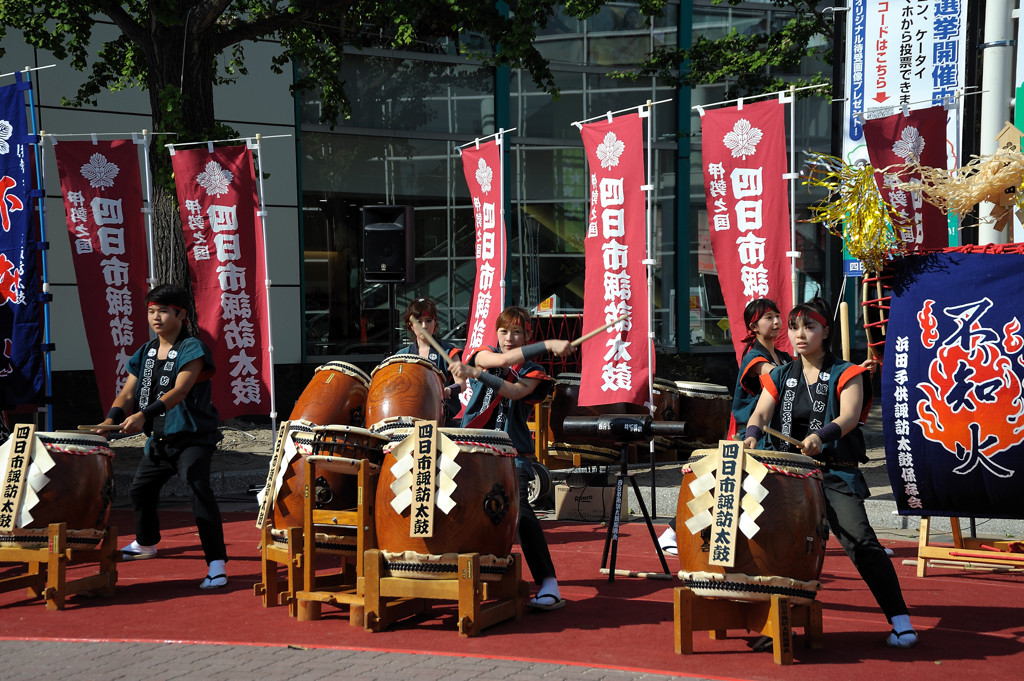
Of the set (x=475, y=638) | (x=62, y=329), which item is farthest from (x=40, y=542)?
(x=62, y=329)

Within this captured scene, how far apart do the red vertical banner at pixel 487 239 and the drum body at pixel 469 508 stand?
5815 millimetres

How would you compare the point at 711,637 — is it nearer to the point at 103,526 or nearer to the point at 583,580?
the point at 583,580

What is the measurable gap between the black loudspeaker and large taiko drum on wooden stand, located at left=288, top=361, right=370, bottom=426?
79.1 inches

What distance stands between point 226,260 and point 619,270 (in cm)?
368

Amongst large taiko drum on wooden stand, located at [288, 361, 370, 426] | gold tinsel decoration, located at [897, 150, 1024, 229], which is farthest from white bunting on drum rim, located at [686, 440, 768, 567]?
large taiko drum on wooden stand, located at [288, 361, 370, 426]

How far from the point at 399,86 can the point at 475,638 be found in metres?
11.5

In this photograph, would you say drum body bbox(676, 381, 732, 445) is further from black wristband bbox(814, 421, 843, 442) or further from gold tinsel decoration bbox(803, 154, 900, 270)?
black wristband bbox(814, 421, 843, 442)

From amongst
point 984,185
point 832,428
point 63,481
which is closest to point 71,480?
point 63,481

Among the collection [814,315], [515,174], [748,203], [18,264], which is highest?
[515,174]

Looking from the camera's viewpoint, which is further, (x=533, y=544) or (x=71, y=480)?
(x=71, y=480)

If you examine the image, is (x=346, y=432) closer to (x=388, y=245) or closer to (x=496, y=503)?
(x=496, y=503)

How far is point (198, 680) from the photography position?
4.66m

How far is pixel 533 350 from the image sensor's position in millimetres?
5602

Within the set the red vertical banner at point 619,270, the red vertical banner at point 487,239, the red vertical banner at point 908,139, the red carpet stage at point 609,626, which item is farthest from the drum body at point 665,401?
the red carpet stage at point 609,626
